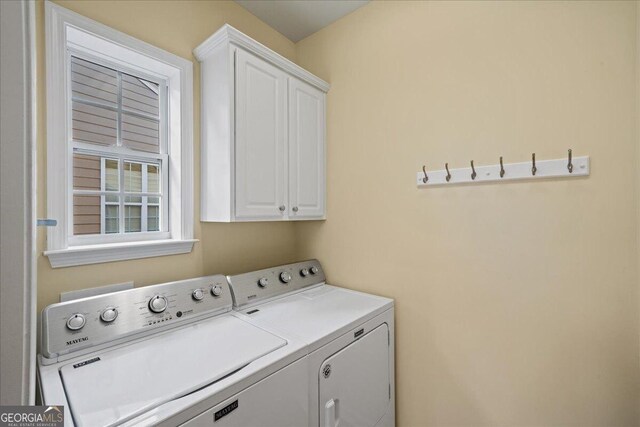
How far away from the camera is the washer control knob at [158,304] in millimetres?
1235

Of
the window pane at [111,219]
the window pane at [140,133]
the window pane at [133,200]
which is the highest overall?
the window pane at [140,133]

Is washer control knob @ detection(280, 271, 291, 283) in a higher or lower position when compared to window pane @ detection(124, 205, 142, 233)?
lower

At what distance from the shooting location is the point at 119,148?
1.47 meters

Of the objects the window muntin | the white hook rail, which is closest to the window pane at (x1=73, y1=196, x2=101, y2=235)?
the window muntin

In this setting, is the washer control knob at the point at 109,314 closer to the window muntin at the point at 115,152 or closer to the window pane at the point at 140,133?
the window muntin at the point at 115,152

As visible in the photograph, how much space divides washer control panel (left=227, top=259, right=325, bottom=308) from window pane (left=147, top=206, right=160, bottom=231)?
1.72 feet

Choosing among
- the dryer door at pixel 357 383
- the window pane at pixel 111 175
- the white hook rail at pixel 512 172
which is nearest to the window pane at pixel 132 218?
the window pane at pixel 111 175

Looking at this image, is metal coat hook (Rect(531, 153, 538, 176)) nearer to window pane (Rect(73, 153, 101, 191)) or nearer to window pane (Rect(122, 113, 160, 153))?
window pane (Rect(122, 113, 160, 153))

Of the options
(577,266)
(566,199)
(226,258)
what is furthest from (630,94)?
(226,258)

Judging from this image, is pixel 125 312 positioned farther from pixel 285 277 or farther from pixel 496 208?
pixel 496 208

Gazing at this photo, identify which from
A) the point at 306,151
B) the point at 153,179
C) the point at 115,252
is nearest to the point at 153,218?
the point at 153,179

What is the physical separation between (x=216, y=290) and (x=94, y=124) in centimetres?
104

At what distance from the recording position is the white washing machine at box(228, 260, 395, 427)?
1200 mm

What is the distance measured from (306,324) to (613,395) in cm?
130
